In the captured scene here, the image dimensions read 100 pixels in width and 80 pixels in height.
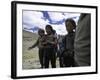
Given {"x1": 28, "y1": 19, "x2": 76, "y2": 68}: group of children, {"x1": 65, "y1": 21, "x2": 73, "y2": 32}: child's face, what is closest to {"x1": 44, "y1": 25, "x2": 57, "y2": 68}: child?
{"x1": 28, "y1": 19, "x2": 76, "y2": 68}: group of children

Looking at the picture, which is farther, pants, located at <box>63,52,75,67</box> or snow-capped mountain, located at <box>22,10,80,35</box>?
pants, located at <box>63,52,75,67</box>

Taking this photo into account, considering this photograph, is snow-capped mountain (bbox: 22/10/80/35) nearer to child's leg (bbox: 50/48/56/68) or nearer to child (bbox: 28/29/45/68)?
child (bbox: 28/29/45/68)

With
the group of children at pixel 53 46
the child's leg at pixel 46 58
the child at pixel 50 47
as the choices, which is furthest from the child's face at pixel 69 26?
the child's leg at pixel 46 58

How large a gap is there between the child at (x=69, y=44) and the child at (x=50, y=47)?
96 mm

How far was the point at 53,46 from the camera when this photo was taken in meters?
1.85

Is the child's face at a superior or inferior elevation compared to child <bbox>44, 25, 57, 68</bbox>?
superior

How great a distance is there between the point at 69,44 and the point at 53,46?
0.15 metres

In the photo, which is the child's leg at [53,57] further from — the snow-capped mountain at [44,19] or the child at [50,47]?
the snow-capped mountain at [44,19]

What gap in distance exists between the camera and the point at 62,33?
1877 millimetres

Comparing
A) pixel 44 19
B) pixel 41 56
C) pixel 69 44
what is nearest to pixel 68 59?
pixel 69 44

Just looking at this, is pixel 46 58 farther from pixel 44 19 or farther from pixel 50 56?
pixel 44 19

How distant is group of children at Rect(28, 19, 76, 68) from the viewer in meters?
1.81

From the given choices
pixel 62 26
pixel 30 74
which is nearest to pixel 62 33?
pixel 62 26

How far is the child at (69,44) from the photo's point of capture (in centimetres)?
188
